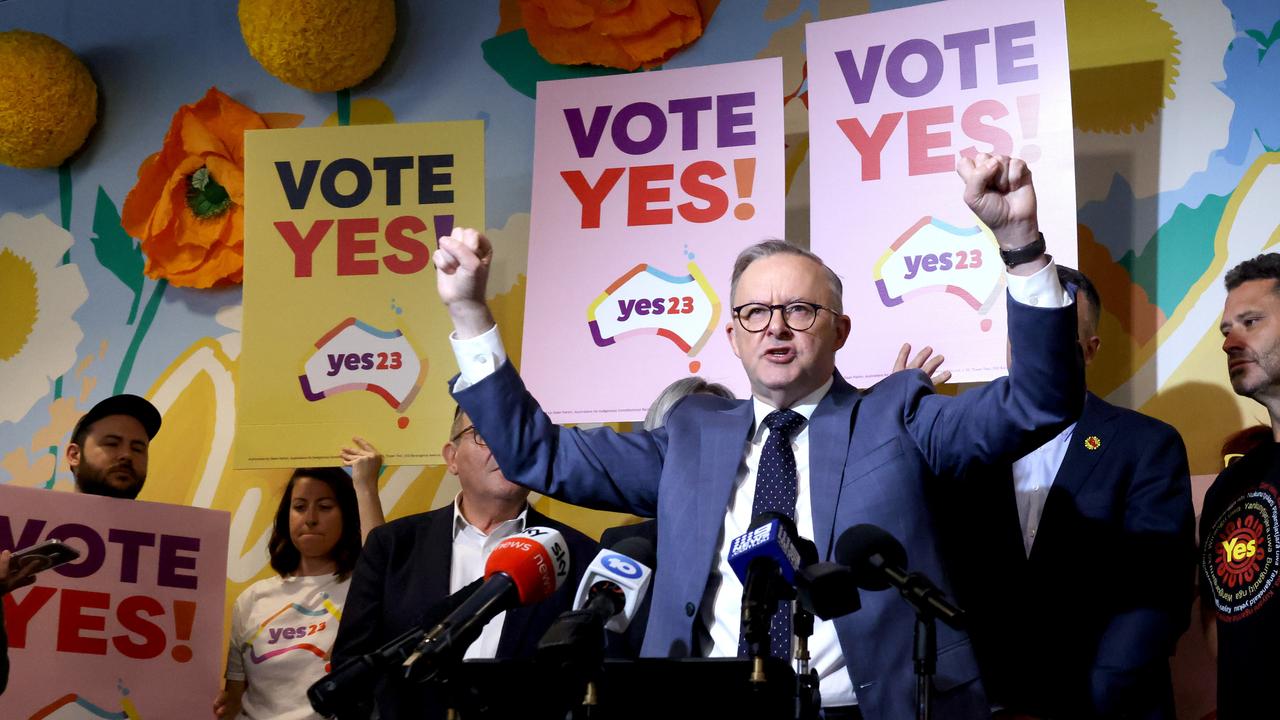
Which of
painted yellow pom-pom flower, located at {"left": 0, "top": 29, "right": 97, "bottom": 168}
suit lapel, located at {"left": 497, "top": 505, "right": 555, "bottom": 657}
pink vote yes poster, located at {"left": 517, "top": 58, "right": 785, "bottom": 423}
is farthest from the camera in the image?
painted yellow pom-pom flower, located at {"left": 0, "top": 29, "right": 97, "bottom": 168}

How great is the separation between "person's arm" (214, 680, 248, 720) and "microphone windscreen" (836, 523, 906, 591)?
9.34 feet

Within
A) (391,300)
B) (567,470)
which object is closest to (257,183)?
(391,300)

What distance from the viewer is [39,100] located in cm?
512

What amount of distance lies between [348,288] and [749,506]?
2187 mm

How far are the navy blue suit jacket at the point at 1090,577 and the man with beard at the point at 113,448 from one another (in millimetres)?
2808

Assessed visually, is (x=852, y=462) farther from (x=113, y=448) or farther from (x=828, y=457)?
(x=113, y=448)

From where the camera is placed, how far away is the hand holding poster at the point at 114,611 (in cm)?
391

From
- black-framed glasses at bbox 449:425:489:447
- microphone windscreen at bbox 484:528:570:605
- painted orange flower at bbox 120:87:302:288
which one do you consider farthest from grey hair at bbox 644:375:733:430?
painted orange flower at bbox 120:87:302:288

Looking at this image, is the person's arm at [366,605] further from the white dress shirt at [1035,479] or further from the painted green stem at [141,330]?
the painted green stem at [141,330]

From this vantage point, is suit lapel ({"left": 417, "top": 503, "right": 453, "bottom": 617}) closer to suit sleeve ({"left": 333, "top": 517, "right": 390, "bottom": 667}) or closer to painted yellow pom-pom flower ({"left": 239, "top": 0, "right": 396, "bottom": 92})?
suit sleeve ({"left": 333, "top": 517, "right": 390, "bottom": 667})

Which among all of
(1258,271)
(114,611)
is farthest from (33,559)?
(1258,271)

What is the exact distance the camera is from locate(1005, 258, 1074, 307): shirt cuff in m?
2.04

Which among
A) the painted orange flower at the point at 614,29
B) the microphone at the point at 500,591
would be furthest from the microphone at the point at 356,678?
the painted orange flower at the point at 614,29

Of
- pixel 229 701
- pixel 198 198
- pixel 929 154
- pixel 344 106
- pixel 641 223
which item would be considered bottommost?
pixel 229 701
